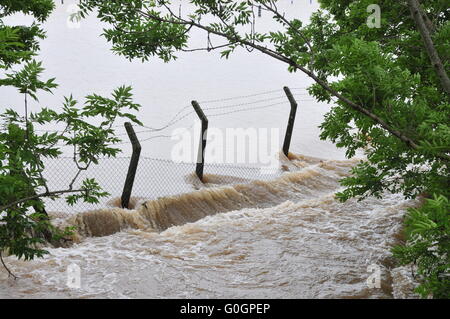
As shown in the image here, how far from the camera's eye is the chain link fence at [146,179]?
895 cm

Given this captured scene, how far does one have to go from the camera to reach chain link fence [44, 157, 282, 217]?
8.95m

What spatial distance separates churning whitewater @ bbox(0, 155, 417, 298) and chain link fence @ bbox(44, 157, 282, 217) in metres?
0.38

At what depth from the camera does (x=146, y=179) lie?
438 inches

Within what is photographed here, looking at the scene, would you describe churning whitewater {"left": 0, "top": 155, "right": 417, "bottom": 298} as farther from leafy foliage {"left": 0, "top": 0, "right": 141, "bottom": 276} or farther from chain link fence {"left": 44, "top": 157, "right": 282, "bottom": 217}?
leafy foliage {"left": 0, "top": 0, "right": 141, "bottom": 276}

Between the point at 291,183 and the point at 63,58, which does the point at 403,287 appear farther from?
the point at 63,58

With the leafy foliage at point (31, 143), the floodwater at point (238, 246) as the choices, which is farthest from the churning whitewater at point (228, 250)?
the leafy foliage at point (31, 143)

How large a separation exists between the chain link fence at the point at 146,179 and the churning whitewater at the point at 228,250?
385 mm

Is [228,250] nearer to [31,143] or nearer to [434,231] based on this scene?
[31,143]

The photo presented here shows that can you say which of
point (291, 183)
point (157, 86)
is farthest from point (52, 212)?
point (157, 86)

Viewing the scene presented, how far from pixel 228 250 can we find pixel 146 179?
4255 mm

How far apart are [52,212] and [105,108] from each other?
4850 millimetres

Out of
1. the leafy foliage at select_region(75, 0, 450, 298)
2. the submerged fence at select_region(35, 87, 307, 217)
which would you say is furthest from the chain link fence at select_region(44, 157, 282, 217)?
the leafy foliage at select_region(75, 0, 450, 298)

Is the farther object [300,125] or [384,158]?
[300,125]
